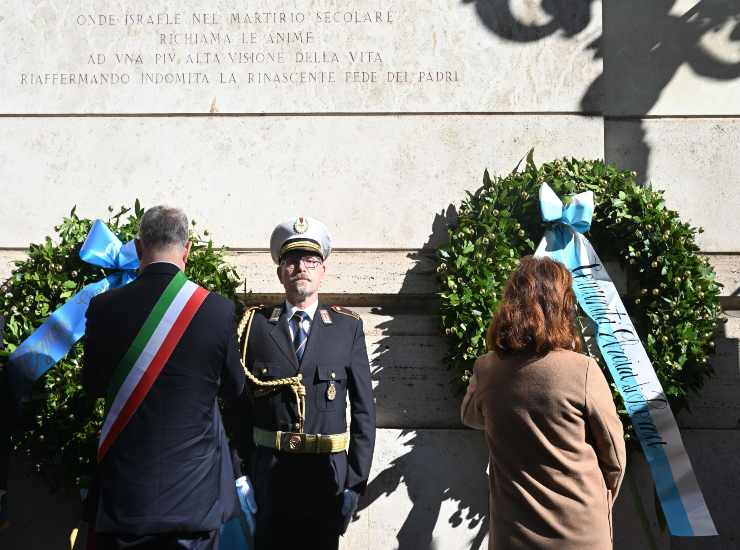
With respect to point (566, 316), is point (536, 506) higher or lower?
lower

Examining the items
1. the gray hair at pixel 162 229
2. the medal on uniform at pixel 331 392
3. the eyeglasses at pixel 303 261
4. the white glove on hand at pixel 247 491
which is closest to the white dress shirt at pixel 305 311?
the eyeglasses at pixel 303 261

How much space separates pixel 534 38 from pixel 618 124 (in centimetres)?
80

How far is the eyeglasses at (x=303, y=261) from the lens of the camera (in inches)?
162

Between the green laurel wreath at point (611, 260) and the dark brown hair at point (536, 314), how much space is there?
5.00 feet

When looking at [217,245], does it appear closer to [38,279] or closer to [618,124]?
[38,279]

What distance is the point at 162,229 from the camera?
3270mm

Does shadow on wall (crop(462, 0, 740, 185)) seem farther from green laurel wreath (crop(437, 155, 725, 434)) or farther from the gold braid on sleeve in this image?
the gold braid on sleeve

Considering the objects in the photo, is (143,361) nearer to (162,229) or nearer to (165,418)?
(165,418)

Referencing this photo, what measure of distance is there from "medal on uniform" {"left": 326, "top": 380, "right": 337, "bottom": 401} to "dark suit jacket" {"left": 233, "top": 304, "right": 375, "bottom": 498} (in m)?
0.01

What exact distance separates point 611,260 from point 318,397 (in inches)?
86.3

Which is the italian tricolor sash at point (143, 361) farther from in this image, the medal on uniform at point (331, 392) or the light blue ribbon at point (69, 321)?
the light blue ribbon at point (69, 321)

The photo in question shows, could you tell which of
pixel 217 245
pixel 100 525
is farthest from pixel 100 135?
pixel 100 525

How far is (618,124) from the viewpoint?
223 inches

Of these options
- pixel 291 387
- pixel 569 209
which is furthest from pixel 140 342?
pixel 569 209
